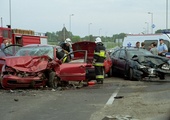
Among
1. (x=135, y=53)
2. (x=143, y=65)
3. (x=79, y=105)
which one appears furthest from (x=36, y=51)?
(x=135, y=53)

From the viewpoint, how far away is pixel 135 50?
16016 millimetres

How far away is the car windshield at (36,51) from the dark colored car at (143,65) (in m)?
3.86

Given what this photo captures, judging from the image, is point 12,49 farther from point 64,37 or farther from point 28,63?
point 64,37

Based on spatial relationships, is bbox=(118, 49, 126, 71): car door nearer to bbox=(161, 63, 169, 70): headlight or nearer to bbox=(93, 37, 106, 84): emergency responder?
bbox=(161, 63, 169, 70): headlight

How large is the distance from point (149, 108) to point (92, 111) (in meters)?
1.29

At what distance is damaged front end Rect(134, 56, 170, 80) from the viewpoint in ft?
46.6

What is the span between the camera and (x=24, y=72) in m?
10.8

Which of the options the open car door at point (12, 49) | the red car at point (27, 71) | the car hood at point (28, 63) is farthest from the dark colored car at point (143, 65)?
the open car door at point (12, 49)

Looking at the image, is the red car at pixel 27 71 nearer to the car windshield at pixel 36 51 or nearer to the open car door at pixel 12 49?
the car windshield at pixel 36 51

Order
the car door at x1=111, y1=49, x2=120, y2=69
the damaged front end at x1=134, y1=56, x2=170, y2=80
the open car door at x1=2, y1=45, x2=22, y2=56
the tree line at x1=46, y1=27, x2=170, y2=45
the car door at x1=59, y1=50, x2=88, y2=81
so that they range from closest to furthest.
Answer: the car door at x1=59, y1=50, x2=88, y2=81, the open car door at x1=2, y1=45, x2=22, y2=56, the damaged front end at x1=134, y1=56, x2=170, y2=80, the car door at x1=111, y1=49, x2=120, y2=69, the tree line at x1=46, y1=27, x2=170, y2=45

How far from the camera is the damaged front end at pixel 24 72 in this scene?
34.8ft

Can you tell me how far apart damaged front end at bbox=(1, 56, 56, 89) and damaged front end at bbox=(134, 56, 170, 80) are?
4610mm

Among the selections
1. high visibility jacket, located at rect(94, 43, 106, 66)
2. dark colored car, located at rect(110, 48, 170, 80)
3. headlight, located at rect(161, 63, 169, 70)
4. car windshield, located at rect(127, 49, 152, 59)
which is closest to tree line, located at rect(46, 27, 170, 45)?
car windshield, located at rect(127, 49, 152, 59)

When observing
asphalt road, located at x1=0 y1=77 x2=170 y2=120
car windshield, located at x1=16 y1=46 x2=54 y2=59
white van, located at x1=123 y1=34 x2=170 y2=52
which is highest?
white van, located at x1=123 y1=34 x2=170 y2=52
